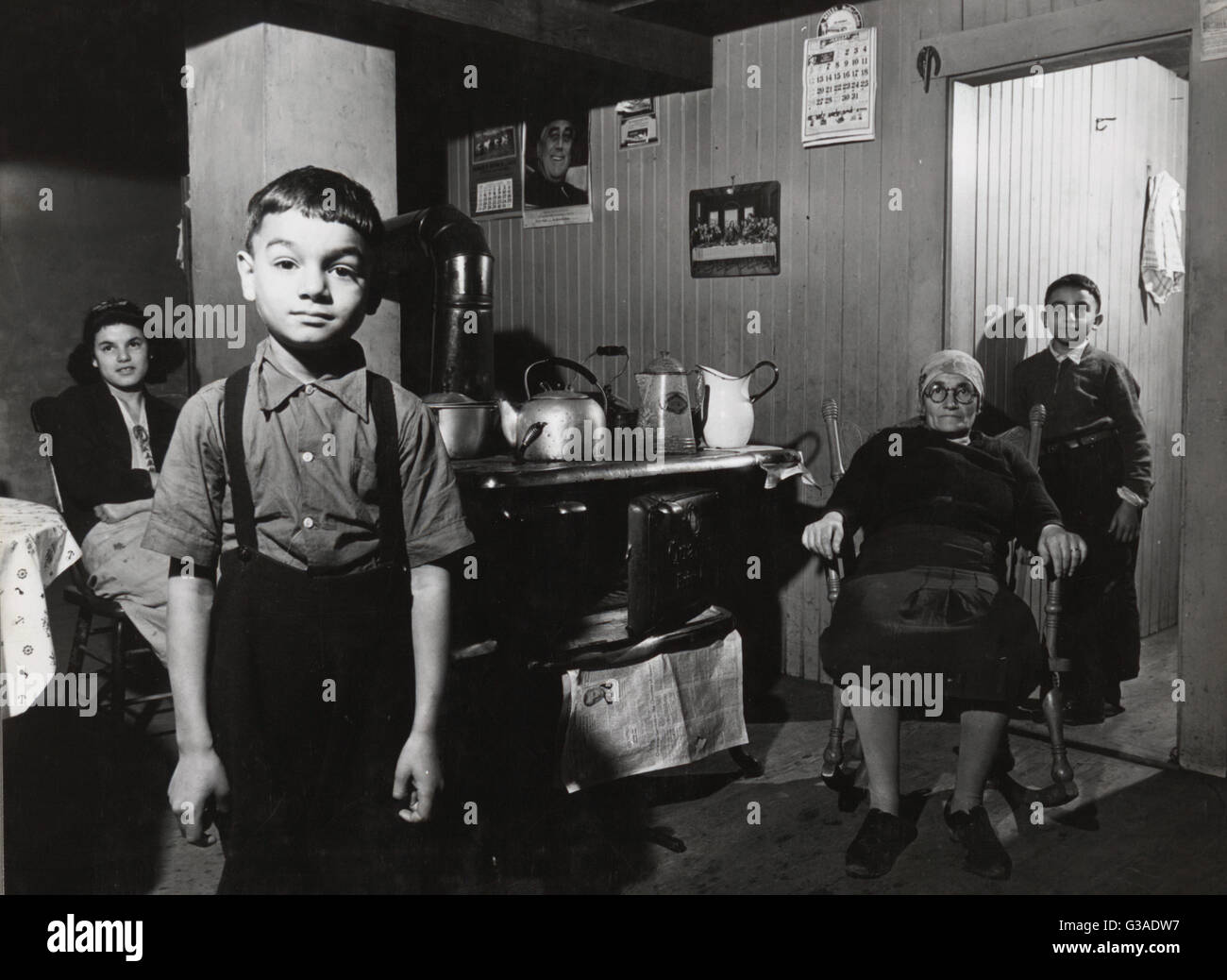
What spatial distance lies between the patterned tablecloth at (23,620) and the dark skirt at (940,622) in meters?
1.97

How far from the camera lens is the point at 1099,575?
4.16 metres

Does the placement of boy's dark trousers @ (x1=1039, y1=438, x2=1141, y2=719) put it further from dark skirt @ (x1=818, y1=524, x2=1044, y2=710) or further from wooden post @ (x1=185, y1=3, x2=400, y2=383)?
wooden post @ (x1=185, y1=3, x2=400, y2=383)

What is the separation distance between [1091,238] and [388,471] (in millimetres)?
3985

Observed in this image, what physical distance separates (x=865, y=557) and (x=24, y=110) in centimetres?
501

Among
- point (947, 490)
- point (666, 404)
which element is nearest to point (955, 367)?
point (947, 490)

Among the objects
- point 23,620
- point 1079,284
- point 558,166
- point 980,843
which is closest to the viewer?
point 23,620

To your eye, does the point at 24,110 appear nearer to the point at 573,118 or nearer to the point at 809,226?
the point at 573,118

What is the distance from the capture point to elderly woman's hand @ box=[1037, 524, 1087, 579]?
3020mm

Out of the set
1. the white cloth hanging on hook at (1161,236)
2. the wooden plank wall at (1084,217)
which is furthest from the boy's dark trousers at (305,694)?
the white cloth hanging on hook at (1161,236)

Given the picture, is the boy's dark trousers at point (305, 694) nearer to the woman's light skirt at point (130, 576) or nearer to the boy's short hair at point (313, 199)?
the boy's short hair at point (313, 199)

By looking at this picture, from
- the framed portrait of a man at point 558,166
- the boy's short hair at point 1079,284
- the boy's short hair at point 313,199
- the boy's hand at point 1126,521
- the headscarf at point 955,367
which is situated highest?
the framed portrait of a man at point 558,166

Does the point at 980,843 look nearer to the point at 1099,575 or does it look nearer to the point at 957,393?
→ the point at 957,393

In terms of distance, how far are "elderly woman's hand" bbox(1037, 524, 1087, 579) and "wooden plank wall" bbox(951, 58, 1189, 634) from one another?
1222 mm

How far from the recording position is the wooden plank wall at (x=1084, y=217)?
414 centimetres
